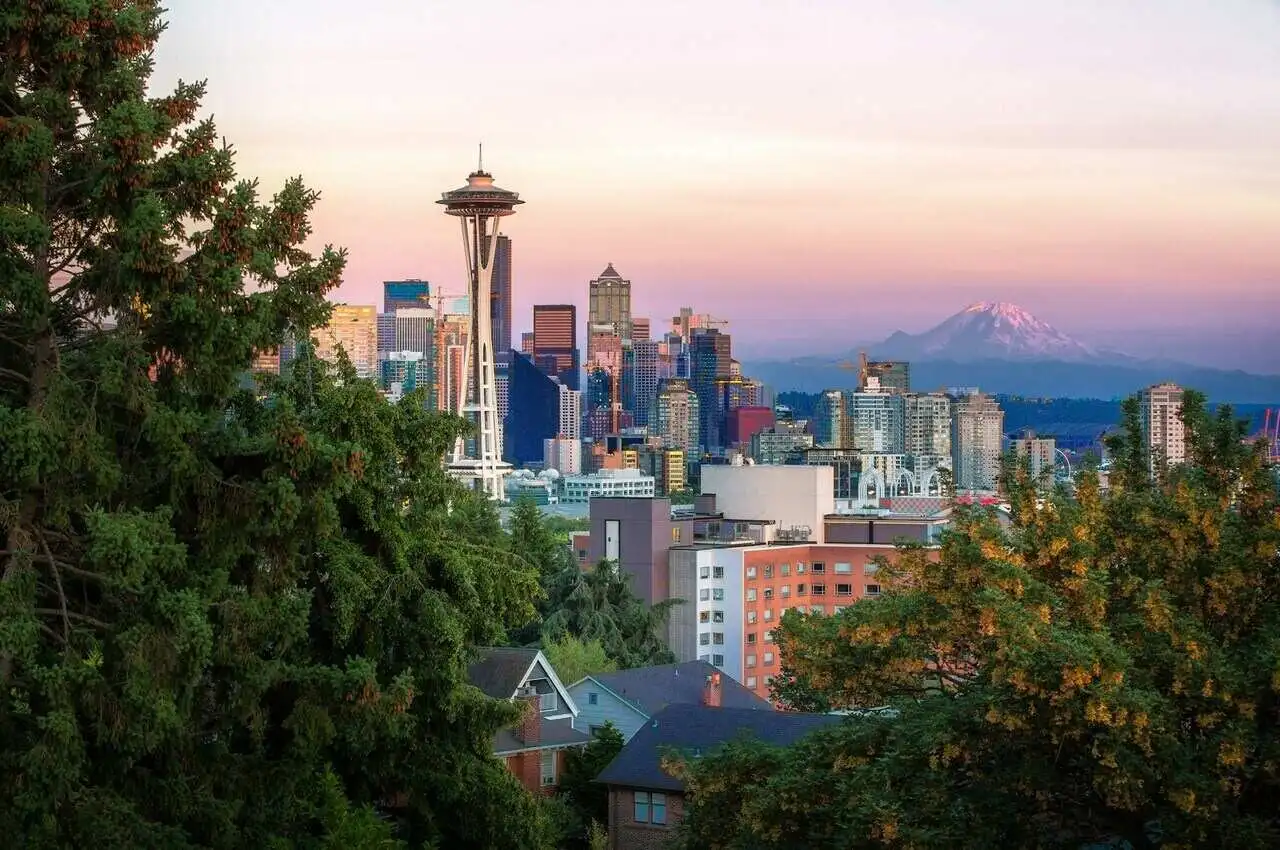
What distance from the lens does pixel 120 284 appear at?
20625 mm

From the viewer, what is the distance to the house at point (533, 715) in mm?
38656

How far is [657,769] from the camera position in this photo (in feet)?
121

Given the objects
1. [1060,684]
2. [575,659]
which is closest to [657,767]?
[575,659]

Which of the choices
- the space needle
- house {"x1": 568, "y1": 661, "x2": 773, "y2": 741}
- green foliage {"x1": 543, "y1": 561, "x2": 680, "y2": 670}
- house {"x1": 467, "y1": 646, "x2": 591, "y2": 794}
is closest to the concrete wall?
the space needle

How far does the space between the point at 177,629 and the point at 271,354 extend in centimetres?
473

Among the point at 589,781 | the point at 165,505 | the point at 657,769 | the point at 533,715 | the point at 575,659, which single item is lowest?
the point at 589,781

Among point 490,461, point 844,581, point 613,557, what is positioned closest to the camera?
→ point 613,557

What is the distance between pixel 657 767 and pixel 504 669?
3960mm

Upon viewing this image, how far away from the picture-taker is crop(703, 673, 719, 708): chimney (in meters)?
51.5

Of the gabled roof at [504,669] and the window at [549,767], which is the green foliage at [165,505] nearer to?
the gabled roof at [504,669]

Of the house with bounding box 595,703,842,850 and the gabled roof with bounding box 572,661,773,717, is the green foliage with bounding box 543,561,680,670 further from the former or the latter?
the house with bounding box 595,703,842,850

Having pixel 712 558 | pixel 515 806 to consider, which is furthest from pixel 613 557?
pixel 515 806

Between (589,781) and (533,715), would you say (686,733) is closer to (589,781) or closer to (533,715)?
(589,781)

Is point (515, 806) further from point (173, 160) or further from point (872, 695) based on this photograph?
point (173, 160)
